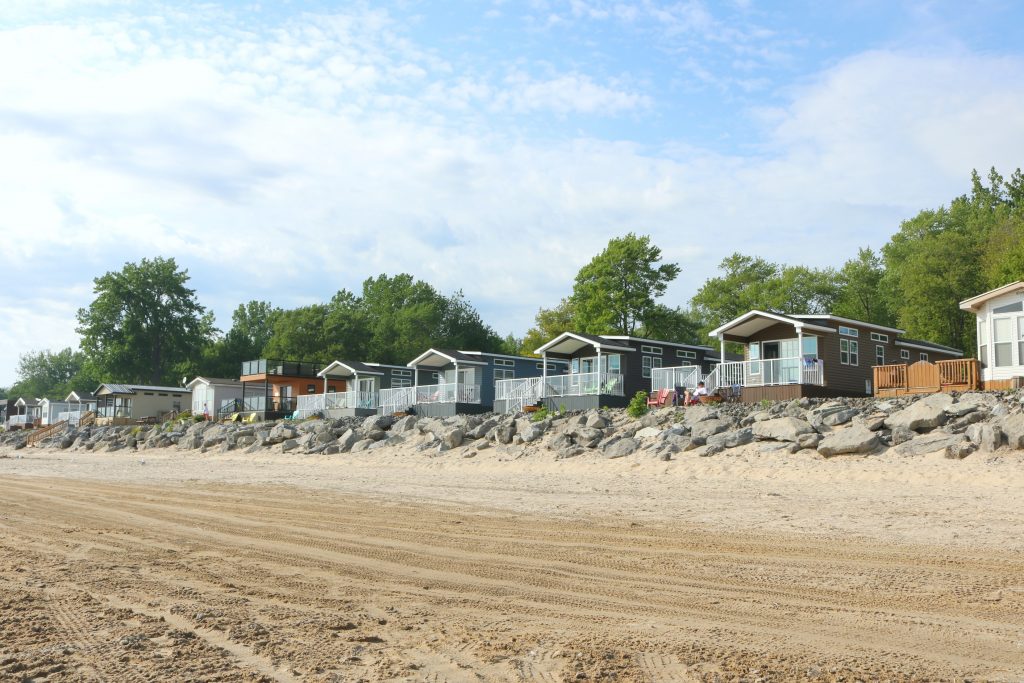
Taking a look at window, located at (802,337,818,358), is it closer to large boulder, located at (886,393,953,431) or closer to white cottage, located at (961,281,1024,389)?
white cottage, located at (961,281,1024,389)

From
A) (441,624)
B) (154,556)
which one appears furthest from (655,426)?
(441,624)

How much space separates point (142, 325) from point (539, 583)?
8485 cm

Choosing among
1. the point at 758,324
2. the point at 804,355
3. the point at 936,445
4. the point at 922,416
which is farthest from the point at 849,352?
the point at 936,445

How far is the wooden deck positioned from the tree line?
14345mm

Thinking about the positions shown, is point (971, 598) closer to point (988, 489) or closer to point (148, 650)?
point (148, 650)

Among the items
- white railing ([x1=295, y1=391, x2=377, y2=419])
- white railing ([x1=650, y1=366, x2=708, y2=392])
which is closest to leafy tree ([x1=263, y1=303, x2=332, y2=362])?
white railing ([x1=295, y1=391, x2=377, y2=419])

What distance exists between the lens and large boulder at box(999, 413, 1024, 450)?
16375mm

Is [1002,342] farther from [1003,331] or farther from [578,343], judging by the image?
[578,343]

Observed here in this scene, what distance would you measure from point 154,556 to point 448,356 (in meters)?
34.5

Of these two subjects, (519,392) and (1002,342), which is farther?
(519,392)

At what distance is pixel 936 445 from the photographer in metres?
17.6

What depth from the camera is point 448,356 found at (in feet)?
144

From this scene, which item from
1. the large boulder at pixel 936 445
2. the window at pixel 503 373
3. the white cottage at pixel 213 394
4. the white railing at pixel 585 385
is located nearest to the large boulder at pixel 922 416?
the large boulder at pixel 936 445

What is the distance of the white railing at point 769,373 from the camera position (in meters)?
29.9
